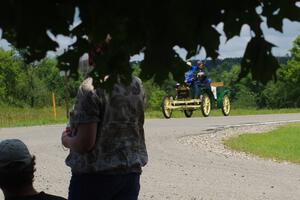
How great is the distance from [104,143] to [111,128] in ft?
0.28

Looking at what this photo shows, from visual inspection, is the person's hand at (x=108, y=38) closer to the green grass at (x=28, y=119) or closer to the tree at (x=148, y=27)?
the tree at (x=148, y=27)

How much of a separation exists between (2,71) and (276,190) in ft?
219

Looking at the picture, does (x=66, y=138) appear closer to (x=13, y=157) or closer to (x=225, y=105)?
(x=13, y=157)

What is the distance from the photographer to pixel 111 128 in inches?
145

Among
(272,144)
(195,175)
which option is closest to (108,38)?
(195,175)

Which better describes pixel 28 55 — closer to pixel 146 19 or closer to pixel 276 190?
pixel 146 19

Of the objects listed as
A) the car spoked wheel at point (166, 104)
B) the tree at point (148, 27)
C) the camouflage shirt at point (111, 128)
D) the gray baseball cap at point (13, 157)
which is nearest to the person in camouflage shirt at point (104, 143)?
the camouflage shirt at point (111, 128)

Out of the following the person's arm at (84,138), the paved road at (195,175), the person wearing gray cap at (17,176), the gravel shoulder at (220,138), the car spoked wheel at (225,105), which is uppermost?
the car spoked wheel at (225,105)

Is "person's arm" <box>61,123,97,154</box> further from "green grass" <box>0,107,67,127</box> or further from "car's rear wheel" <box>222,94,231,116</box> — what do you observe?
"car's rear wheel" <box>222,94,231,116</box>

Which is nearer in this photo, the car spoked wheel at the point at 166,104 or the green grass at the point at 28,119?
the car spoked wheel at the point at 166,104

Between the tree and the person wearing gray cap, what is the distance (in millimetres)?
1250

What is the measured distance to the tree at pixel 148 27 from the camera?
2035mm

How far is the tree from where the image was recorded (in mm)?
2035

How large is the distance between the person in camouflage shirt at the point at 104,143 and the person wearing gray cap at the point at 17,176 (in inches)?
11.8
